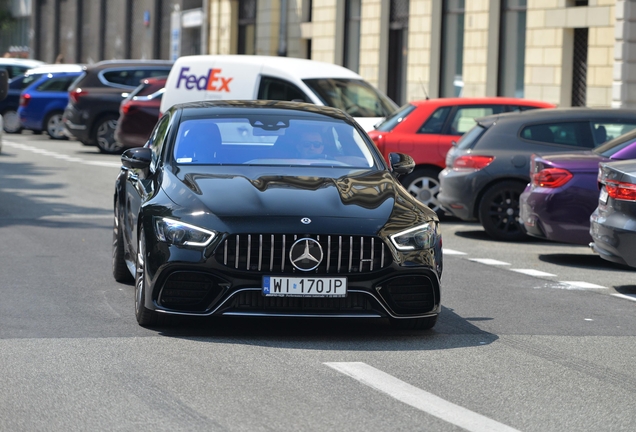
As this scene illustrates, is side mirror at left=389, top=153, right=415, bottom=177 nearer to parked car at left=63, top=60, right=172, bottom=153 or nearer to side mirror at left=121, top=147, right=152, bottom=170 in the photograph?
side mirror at left=121, top=147, right=152, bottom=170

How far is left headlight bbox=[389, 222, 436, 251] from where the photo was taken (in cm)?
766

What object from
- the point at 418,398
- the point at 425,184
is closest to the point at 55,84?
the point at 425,184

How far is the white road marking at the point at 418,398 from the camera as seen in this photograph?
5664mm

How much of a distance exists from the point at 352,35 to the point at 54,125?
8.49 metres

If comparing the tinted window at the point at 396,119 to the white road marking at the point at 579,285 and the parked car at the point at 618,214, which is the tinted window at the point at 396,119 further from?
the parked car at the point at 618,214

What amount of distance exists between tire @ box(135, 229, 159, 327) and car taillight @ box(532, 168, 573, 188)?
5430mm

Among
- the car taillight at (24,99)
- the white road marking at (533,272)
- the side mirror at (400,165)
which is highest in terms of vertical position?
the side mirror at (400,165)

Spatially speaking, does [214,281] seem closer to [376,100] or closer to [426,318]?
[426,318]

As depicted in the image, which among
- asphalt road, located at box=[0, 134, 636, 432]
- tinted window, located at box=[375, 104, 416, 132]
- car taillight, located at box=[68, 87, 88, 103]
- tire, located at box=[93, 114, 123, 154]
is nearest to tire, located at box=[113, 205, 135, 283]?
asphalt road, located at box=[0, 134, 636, 432]

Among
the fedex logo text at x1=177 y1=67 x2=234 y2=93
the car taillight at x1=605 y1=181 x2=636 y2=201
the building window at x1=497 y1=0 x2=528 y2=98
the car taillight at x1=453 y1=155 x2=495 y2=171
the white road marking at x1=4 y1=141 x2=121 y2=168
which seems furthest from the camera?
the building window at x1=497 y1=0 x2=528 y2=98

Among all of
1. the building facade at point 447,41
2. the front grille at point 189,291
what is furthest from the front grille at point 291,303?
the building facade at point 447,41

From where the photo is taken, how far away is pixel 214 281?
24.8ft

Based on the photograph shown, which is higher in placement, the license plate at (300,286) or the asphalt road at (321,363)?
the license plate at (300,286)

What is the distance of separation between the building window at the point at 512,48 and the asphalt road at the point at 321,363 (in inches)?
683
